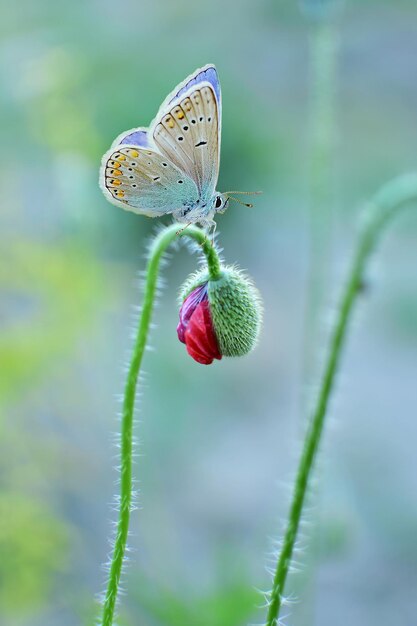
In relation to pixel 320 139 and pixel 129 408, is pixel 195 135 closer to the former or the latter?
pixel 129 408

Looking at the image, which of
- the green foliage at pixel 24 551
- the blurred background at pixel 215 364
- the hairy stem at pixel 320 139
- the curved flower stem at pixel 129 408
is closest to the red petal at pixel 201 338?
the curved flower stem at pixel 129 408

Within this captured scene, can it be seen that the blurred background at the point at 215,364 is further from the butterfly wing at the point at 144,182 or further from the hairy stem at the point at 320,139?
the butterfly wing at the point at 144,182

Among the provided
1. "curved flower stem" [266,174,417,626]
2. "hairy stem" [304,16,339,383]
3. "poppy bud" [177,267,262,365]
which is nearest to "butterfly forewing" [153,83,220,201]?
"poppy bud" [177,267,262,365]

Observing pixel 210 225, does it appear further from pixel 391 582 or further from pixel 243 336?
pixel 391 582

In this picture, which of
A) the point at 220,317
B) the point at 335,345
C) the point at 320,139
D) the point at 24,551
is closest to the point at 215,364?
the point at 24,551

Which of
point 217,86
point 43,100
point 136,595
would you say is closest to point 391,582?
point 136,595
